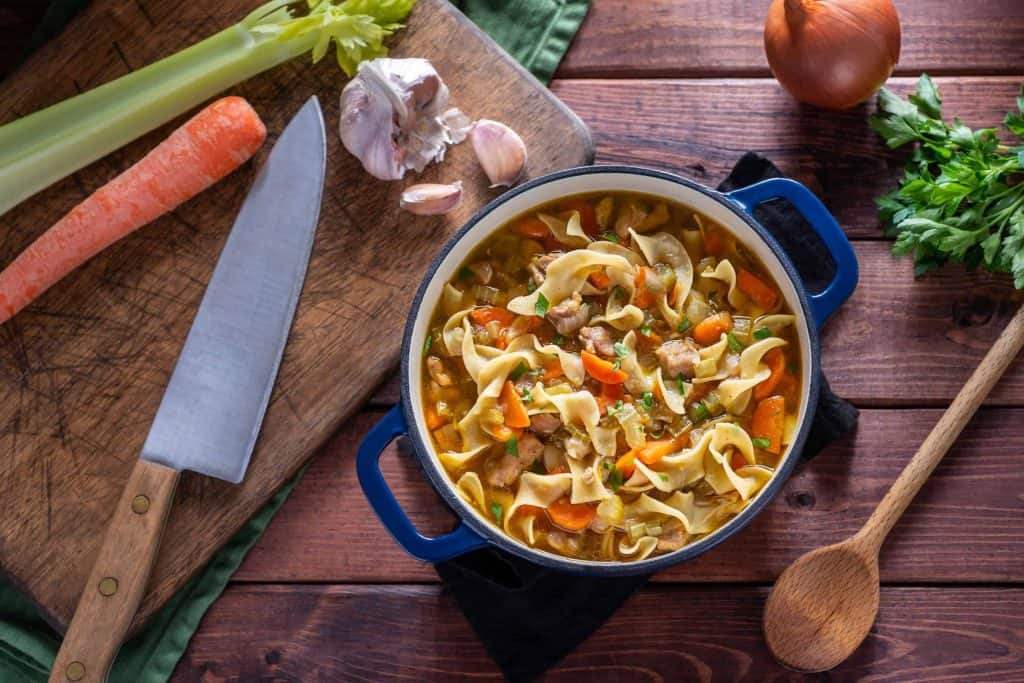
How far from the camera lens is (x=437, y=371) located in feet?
10.3

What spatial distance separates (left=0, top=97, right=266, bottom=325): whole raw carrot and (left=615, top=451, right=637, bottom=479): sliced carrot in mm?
1666

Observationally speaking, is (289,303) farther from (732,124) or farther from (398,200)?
(732,124)

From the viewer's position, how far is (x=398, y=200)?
343 cm

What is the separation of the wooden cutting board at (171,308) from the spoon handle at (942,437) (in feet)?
5.16

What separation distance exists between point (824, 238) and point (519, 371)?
41.5 inches

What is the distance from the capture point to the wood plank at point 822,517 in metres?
3.50

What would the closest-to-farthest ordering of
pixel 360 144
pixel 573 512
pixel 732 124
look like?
1. pixel 573 512
2. pixel 360 144
3. pixel 732 124

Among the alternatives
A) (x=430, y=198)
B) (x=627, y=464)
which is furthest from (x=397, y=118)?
(x=627, y=464)

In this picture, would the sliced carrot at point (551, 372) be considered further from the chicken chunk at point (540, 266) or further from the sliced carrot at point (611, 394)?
the chicken chunk at point (540, 266)

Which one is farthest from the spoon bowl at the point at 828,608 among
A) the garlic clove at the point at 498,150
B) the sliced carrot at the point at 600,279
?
the garlic clove at the point at 498,150

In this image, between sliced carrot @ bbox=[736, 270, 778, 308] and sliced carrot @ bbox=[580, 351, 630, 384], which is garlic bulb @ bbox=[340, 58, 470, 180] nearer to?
sliced carrot @ bbox=[580, 351, 630, 384]

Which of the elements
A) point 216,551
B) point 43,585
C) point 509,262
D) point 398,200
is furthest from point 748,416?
point 43,585

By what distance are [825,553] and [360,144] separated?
2.16 meters

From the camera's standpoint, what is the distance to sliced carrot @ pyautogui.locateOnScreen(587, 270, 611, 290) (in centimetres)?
317
